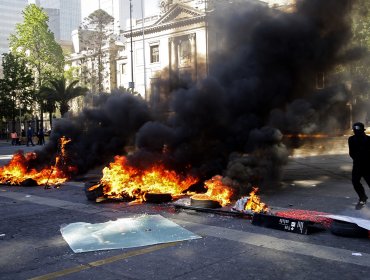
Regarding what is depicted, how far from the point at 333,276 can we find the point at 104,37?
47.6m

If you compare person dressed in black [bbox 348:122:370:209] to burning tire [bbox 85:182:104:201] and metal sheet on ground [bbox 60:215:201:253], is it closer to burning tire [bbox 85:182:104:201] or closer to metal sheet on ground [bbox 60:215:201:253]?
metal sheet on ground [bbox 60:215:201:253]

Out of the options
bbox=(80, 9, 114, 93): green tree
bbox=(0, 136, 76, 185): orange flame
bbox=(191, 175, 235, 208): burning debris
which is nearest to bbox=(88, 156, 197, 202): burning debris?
bbox=(191, 175, 235, 208): burning debris

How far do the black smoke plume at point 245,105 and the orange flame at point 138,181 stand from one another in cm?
22

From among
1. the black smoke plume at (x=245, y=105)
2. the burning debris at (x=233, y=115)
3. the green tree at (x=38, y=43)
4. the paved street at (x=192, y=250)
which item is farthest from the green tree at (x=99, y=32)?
the paved street at (x=192, y=250)

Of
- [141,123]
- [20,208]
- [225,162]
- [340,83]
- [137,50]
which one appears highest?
[137,50]

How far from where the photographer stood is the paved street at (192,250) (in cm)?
441

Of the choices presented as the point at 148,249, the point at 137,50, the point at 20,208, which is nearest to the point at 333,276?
the point at 148,249

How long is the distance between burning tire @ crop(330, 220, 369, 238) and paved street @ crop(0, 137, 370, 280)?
0.08m

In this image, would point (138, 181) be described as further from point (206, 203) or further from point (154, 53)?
point (154, 53)

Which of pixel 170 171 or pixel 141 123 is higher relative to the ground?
pixel 141 123

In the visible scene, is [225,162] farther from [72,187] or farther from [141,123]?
[72,187]

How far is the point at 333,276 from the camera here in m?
4.17

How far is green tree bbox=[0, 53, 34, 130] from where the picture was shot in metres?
45.2

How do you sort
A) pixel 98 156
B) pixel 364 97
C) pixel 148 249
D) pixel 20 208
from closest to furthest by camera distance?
pixel 148 249
pixel 20 208
pixel 98 156
pixel 364 97
